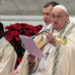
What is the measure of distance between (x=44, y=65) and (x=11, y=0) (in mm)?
3386

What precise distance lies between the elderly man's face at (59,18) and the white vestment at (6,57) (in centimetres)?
118

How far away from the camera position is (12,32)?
351cm

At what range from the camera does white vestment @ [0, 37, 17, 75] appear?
3336 millimetres

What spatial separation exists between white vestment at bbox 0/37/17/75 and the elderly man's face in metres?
1.18

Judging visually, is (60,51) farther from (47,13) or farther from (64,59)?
(47,13)

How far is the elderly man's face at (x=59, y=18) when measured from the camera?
7.41 ft

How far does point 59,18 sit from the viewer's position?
2262mm

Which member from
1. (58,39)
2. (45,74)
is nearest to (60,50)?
(58,39)

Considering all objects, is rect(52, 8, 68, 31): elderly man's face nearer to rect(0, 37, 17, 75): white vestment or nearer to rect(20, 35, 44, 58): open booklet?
rect(20, 35, 44, 58): open booklet

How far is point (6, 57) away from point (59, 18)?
1.29 m

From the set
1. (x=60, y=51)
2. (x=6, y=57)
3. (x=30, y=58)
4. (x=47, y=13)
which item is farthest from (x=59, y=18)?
(x=6, y=57)

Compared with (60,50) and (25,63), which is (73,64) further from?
(25,63)

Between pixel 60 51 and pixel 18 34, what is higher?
pixel 18 34

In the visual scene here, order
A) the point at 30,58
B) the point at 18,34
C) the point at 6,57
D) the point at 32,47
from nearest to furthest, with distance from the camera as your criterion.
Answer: the point at 32,47 < the point at 30,58 < the point at 6,57 < the point at 18,34
